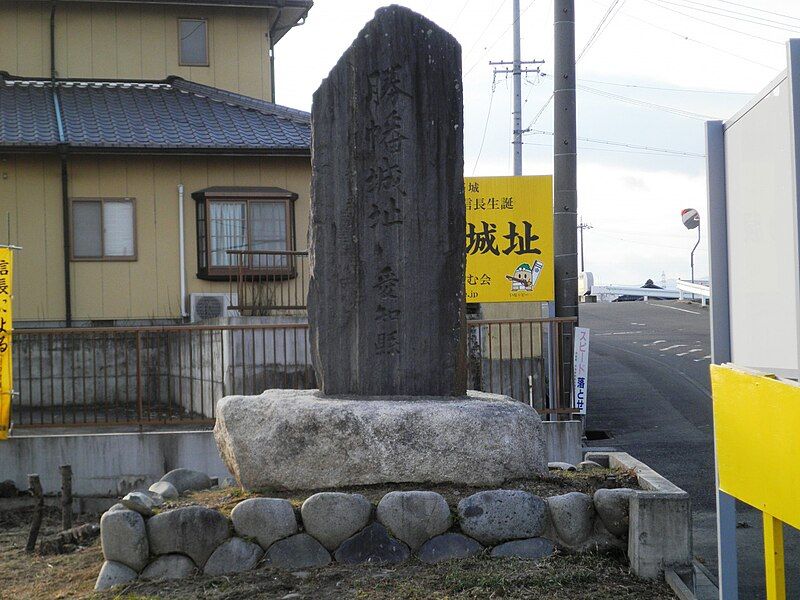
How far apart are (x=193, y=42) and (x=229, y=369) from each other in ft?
30.5

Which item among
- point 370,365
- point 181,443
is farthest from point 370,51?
point 181,443

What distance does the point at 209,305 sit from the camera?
1739cm

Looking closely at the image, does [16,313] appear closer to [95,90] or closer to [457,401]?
[95,90]

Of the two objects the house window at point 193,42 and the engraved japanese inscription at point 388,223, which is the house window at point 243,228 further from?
the engraved japanese inscription at point 388,223

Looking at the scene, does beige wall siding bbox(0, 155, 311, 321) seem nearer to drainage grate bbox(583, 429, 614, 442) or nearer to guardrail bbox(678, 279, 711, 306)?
drainage grate bbox(583, 429, 614, 442)

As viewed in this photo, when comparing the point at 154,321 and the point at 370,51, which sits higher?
the point at 370,51

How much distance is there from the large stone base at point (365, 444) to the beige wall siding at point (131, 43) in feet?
47.3

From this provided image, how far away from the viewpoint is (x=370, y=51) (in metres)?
7.53

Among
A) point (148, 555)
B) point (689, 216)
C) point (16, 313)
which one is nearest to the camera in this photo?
point (148, 555)

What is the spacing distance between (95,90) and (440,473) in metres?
14.9

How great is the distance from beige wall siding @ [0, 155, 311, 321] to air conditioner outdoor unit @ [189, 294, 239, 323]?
32cm

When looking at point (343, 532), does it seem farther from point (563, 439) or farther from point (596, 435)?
point (596, 435)

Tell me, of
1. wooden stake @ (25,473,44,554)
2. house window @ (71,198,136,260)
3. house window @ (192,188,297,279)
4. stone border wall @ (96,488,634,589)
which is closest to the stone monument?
stone border wall @ (96,488,634,589)

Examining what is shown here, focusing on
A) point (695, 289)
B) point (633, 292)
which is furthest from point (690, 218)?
point (633, 292)
